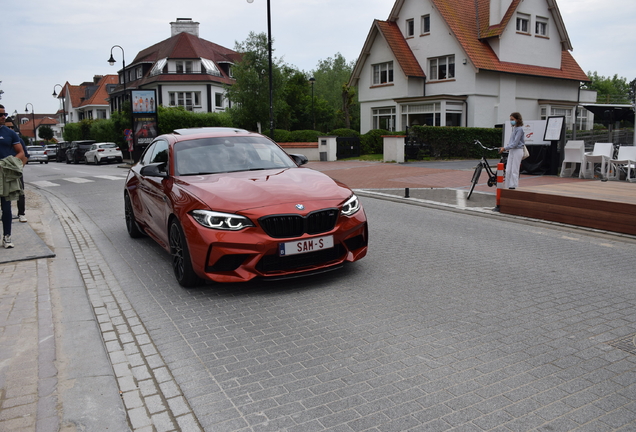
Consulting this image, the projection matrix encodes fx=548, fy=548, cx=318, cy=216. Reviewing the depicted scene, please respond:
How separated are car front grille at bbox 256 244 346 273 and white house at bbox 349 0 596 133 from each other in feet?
101

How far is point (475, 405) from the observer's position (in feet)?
10.6

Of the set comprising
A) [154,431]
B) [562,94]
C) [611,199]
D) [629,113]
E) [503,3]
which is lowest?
[154,431]

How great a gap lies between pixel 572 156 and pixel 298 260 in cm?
1376

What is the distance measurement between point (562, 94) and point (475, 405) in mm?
43019

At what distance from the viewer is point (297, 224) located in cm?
545

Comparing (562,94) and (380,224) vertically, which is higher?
(562,94)

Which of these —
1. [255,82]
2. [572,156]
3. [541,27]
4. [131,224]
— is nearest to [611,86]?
[541,27]

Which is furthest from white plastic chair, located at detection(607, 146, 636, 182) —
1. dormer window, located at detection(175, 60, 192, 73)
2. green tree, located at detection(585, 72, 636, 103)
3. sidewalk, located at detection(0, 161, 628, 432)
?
green tree, located at detection(585, 72, 636, 103)

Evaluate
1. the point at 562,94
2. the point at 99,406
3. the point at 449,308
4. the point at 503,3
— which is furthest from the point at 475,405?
the point at 562,94

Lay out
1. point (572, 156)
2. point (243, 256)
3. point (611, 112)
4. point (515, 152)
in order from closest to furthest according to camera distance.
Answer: point (243, 256), point (515, 152), point (572, 156), point (611, 112)

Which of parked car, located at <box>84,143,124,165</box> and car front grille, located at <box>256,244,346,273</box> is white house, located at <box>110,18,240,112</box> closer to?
parked car, located at <box>84,143,124,165</box>

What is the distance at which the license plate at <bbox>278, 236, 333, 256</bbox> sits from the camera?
536 cm

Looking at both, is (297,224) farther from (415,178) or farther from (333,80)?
(333,80)

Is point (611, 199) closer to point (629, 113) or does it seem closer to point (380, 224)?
point (380, 224)
